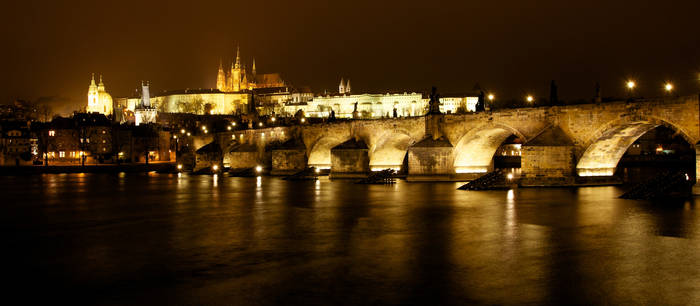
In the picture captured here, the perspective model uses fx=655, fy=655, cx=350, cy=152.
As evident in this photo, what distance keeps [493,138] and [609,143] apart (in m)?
8.37

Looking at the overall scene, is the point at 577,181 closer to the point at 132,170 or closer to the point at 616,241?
the point at 616,241

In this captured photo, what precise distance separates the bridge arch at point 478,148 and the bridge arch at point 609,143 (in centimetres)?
510

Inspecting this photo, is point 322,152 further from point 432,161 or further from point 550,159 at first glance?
point 550,159

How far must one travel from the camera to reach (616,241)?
1440cm

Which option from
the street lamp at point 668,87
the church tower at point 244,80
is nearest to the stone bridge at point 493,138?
the street lamp at point 668,87

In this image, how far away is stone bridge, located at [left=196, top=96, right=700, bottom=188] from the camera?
85.4 ft

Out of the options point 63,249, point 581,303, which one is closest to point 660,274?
point 581,303

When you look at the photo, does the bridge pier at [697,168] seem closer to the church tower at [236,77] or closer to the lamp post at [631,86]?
the lamp post at [631,86]

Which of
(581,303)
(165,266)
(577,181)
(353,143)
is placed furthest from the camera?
(353,143)

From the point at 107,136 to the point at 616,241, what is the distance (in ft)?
254

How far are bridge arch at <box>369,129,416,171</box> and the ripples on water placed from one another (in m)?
16.3

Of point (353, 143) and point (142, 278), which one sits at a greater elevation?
point (353, 143)

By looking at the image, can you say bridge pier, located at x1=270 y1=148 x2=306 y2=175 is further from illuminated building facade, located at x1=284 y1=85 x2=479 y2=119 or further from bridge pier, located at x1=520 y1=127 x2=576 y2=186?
illuminated building facade, located at x1=284 y1=85 x2=479 y2=119

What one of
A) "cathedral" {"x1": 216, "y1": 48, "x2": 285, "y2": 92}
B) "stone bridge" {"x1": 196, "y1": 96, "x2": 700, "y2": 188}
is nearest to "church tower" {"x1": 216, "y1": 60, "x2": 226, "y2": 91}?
"cathedral" {"x1": 216, "y1": 48, "x2": 285, "y2": 92}
